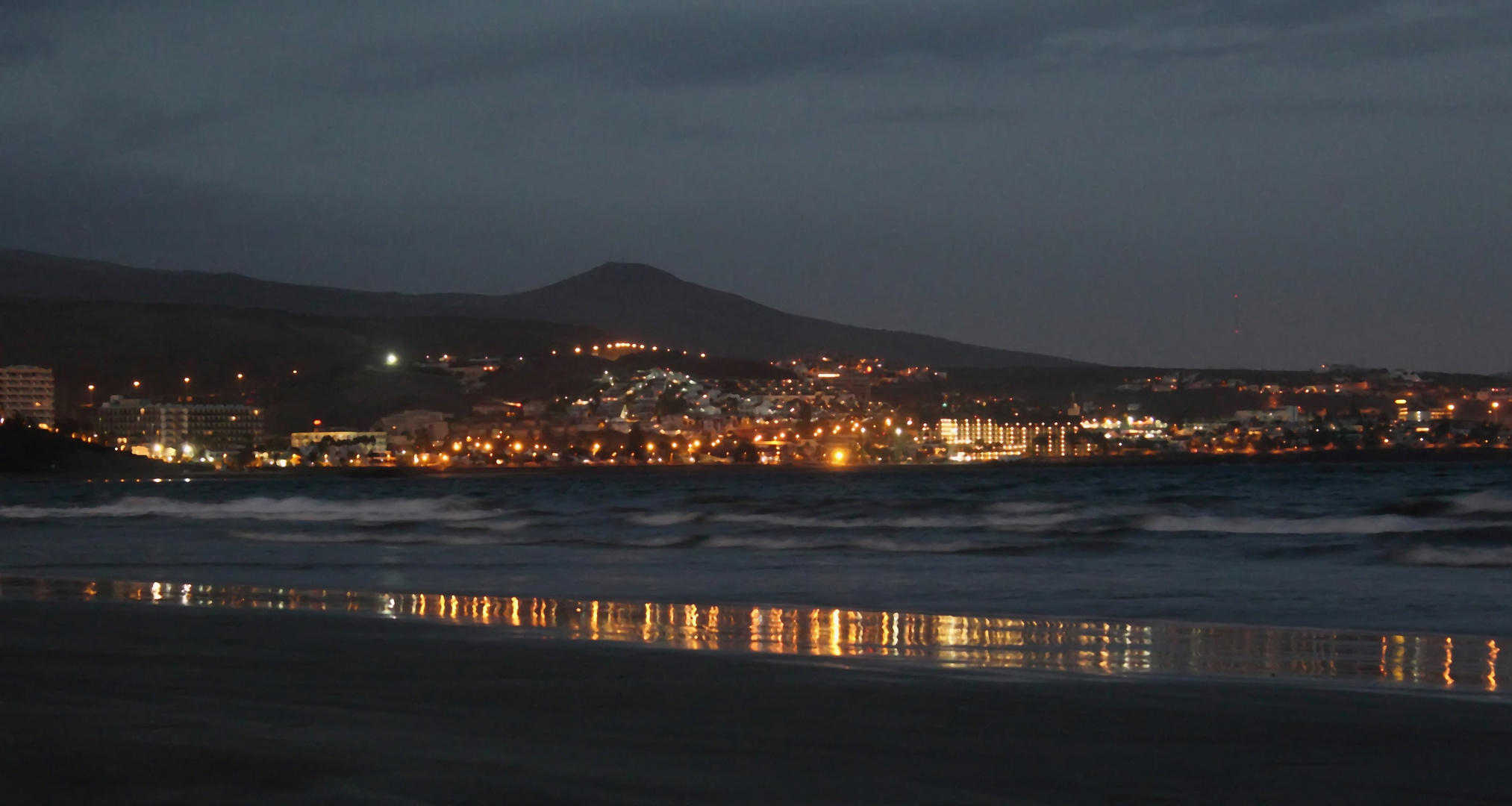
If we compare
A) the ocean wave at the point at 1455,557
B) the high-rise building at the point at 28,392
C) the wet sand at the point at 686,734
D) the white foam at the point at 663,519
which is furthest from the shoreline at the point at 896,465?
the wet sand at the point at 686,734

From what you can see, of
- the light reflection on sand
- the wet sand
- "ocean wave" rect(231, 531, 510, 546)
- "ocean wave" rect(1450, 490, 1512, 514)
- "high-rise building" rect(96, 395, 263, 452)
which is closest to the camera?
the wet sand

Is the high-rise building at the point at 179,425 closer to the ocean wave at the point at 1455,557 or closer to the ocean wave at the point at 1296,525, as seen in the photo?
the ocean wave at the point at 1296,525

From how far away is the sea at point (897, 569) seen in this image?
27.2 feet

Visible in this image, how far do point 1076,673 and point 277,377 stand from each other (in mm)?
133007

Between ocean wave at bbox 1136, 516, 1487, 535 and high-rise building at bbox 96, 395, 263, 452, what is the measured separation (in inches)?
3605

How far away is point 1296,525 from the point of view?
21438mm

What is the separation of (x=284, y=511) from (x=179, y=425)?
81.2 meters

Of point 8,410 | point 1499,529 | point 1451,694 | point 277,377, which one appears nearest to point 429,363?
point 277,377

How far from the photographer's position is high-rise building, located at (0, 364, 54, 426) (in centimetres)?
10569

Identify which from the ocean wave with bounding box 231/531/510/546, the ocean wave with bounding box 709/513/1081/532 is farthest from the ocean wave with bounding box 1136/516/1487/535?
the ocean wave with bounding box 231/531/510/546

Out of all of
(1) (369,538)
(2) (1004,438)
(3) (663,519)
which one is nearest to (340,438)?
(2) (1004,438)

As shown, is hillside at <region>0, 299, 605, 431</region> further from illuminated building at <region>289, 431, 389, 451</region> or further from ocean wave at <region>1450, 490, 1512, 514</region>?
ocean wave at <region>1450, 490, 1512, 514</region>

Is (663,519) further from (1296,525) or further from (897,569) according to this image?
(897,569)

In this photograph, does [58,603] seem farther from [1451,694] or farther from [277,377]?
[277,377]
